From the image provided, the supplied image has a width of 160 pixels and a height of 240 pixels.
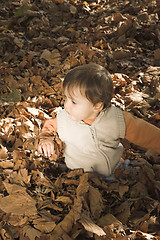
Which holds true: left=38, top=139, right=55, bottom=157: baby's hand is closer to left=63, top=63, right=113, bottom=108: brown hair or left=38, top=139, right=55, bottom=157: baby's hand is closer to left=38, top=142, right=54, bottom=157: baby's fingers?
left=38, top=142, right=54, bottom=157: baby's fingers

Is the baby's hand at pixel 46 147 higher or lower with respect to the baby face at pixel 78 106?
lower

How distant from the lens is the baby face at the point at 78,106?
151cm

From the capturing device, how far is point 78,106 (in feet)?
5.09

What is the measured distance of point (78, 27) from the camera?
146 inches

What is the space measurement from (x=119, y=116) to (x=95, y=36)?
209cm

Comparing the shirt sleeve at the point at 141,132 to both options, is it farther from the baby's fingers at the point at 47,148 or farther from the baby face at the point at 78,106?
the baby's fingers at the point at 47,148

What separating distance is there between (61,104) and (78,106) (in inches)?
42.9

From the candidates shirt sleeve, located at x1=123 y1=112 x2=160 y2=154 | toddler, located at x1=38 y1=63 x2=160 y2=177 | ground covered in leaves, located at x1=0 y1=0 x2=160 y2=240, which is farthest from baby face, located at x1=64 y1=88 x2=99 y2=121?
ground covered in leaves, located at x1=0 y1=0 x2=160 y2=240

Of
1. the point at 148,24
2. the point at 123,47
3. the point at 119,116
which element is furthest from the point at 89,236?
the point at 148,24

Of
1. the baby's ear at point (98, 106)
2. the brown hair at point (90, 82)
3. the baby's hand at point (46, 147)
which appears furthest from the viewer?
the baby's hand at point (46, 147)

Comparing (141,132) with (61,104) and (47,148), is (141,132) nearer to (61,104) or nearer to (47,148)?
(47,148)

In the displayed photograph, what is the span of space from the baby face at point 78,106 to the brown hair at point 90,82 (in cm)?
3

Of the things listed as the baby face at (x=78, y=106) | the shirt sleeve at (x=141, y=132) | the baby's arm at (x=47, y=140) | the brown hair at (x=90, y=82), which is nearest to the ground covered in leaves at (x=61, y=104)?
the baby's arm at (x=47, y=140)

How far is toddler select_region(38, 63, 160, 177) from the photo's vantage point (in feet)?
4.85
